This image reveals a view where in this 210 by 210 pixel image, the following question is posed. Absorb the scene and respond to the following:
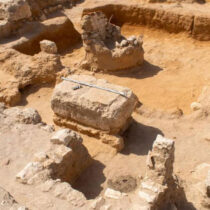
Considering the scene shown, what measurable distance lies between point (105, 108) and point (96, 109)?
0.20 m

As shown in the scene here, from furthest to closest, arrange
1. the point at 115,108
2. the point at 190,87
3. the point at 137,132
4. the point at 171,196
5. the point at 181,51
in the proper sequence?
the point at 181,51
the point at 190,87
the point at 137,132
the point at 115,108
the point at 171,196

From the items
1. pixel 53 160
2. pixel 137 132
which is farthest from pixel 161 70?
pixel 53 160

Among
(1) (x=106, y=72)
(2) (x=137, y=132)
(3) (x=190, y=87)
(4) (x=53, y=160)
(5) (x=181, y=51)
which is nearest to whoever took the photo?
(4) (x=53, y=160)

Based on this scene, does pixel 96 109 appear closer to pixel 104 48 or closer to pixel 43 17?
pixel 104 48

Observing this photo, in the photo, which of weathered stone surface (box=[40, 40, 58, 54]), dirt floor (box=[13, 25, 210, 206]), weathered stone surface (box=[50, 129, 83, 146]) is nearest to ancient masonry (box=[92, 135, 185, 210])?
dirt floor (box=[13, 25, 210, 206])

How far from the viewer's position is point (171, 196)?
554cm

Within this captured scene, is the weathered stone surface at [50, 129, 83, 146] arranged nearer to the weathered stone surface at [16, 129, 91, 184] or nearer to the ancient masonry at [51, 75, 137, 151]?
the weathered stone surface at [16, 129, 91, 184]

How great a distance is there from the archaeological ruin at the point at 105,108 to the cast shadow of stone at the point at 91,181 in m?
0.02

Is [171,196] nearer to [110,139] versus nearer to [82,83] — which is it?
[110,139]

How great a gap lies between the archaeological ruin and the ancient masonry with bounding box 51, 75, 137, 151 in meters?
0.02

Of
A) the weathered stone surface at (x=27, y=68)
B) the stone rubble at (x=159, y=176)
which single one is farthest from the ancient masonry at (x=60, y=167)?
the weathered stone surface at (x=27, y=68)

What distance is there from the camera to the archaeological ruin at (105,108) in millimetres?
5371

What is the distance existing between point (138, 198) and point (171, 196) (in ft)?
2.48

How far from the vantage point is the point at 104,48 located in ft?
33.7
